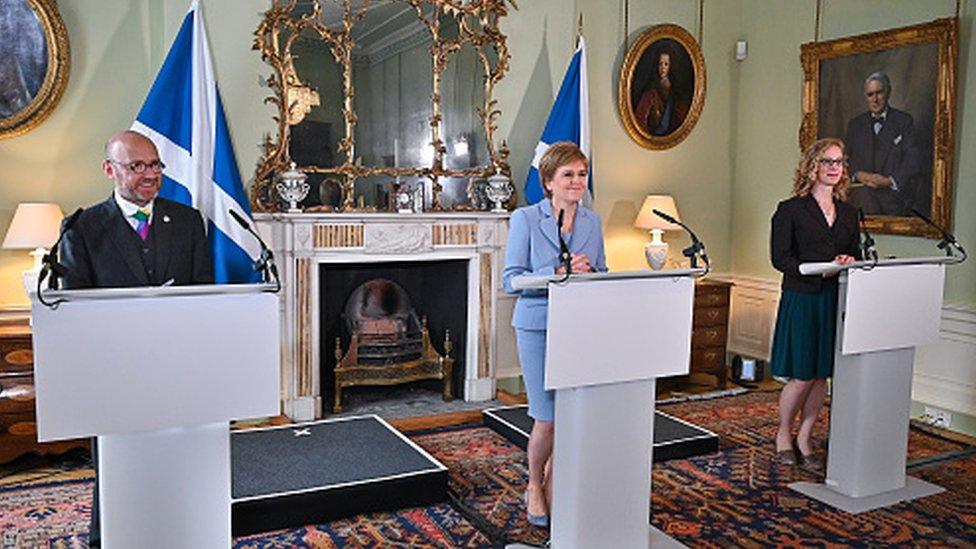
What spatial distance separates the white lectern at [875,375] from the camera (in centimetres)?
358

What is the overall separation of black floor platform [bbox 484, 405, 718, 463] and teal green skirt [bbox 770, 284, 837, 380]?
0.60 m

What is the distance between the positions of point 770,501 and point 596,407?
1420mm

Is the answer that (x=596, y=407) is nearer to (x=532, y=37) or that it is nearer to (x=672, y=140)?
(x=532, y=37)

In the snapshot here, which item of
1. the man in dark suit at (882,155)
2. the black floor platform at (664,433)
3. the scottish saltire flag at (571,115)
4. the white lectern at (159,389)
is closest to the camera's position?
the white lectern at (159,389)

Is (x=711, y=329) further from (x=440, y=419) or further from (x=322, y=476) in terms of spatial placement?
(x=322, y=476)

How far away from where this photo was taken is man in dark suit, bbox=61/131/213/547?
2645 mm

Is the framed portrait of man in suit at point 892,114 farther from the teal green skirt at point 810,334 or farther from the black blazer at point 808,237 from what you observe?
the teal green skirt at point 810,334

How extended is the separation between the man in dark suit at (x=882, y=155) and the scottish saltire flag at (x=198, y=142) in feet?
12.4

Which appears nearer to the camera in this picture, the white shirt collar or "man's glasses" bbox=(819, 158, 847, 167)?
the white shirt collar

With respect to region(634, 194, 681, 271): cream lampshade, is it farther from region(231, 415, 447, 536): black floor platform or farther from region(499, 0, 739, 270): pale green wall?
region(231, 415, 447, 536): black floor platform

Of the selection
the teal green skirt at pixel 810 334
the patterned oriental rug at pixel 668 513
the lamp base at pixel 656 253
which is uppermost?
the lamp base at pixel 656 253

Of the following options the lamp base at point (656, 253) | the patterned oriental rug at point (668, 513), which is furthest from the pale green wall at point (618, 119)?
the patterned oriental rug at point (668, 513)

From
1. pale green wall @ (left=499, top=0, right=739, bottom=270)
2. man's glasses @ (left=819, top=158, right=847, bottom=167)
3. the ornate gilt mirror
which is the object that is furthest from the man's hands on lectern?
pale green wall @ (left=499, top=0, right=739, bottom=270)

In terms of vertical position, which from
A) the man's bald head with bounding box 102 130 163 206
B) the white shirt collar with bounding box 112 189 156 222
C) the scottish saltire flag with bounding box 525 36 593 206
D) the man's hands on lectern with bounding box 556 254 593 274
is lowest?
the man's hands on lectern with bounding box 556 254 593 274
